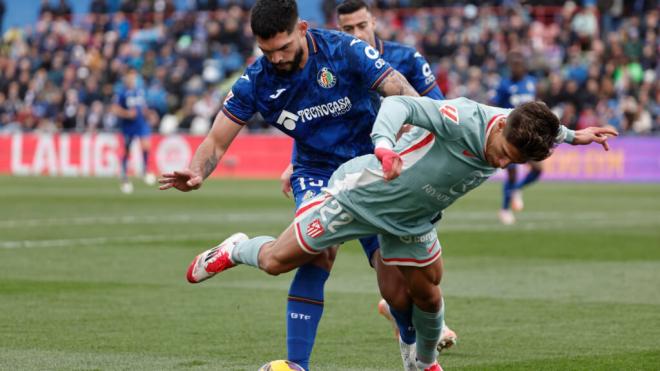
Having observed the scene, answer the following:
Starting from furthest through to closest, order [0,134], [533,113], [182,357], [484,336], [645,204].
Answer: [0,134] → [645,204] → [484,336] → [182,357] → [533,113]

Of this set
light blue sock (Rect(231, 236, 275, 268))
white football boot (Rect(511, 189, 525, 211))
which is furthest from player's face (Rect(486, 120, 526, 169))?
white football boot (Rect(511, 189, 525, 211))

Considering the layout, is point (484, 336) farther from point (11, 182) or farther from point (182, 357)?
point (11, 182)

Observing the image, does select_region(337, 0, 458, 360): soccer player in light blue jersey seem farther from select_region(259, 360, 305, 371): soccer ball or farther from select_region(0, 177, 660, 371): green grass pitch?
select_region(259, 360, 305, 371): soccer ball

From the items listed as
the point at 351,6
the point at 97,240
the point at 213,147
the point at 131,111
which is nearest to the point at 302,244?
the point at 213,147

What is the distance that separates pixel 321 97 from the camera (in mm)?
7238

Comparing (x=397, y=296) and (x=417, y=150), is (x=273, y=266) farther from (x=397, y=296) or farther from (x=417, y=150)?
(x=417, y=150)

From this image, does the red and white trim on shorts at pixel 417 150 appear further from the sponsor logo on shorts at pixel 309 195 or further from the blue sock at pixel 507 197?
the blue sock at pixel 507 197

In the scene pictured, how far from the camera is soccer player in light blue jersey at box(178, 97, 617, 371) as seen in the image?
20.4 feet

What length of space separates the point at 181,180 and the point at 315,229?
0.99 metres

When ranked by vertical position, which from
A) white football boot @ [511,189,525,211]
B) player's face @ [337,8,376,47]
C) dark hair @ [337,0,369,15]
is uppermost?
dark hair @ [337,0,369,15]

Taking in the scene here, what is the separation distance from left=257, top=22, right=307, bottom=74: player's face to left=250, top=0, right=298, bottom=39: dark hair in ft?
0.13

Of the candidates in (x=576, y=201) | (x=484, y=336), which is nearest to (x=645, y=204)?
(x=576, y=201)

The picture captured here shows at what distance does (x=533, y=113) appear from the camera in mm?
6180

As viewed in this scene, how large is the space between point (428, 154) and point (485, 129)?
0.33 m
